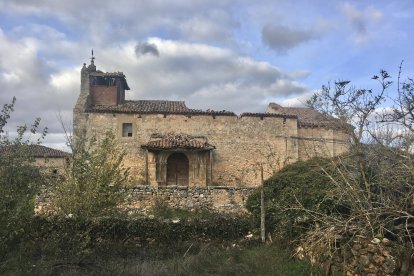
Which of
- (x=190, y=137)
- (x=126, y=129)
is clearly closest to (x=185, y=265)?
(x=190, y=137)

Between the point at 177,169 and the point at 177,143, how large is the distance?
1969 millimetres

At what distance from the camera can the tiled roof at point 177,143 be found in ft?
77.4

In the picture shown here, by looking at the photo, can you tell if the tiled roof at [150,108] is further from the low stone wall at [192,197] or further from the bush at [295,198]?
the bush at [295,198]

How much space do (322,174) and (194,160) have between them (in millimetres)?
13796

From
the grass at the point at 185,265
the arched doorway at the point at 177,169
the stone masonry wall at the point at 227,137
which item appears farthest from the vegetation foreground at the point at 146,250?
the stone masonry wall at the point at 227,137

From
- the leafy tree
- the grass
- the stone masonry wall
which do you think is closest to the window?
the stone masonry wall

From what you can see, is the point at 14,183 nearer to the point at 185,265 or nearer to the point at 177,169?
the point at 185,265

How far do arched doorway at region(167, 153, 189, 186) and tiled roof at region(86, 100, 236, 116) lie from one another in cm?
295

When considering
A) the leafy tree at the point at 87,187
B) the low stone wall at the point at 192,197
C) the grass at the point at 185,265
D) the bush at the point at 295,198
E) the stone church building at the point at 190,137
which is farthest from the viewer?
the stone church building at the point at 190,137

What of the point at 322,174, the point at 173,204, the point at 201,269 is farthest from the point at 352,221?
A: the point at 173,204

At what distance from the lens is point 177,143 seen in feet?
78.4

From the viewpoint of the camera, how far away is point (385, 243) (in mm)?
8500

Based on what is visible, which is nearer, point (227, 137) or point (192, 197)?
point (192, 197)

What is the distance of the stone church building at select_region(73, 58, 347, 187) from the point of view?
2444 cm
